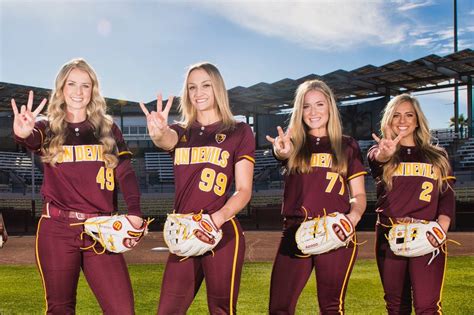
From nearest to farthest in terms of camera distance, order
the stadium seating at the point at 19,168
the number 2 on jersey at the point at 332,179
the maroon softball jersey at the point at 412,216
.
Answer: the number 2 on jersey at the point at 332,179
the maroon softball jersey at the point at 412,216
the stadium seating at the point at 19,168

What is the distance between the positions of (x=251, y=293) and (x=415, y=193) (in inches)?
209

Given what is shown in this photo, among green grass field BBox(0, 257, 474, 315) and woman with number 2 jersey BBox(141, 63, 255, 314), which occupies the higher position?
woman with number 2 jersey BBox(141, 63, 255, 314)

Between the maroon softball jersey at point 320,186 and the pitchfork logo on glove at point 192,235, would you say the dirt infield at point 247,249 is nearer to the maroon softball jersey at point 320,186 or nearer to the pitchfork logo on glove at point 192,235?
the maroon softball jersey at point 320,186

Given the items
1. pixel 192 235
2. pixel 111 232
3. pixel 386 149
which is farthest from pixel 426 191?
pixel 111 232

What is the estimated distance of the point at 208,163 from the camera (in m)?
3.57

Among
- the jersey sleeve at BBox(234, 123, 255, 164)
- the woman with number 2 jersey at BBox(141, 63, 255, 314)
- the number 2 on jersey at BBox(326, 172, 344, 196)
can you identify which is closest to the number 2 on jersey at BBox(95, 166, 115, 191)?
the woman with number 2 jersey at BBox(141, 63, 255, 314)

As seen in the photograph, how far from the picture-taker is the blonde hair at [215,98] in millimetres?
3621

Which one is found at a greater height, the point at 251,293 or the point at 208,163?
the point at 208,163

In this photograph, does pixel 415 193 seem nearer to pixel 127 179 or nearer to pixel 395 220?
pixel 395 220

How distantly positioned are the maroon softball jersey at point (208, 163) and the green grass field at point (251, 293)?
429 cm

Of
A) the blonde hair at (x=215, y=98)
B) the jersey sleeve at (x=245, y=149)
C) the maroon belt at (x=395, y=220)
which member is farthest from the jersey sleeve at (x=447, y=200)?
the blonde hair at (x=215, y=98)

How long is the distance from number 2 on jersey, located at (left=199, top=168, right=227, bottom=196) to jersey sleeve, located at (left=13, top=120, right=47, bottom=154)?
43.9 inches

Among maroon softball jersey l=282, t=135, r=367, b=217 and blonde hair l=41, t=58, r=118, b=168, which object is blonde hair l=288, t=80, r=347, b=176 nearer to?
maroon softball jersey l=282, t=135, r=367, b=217

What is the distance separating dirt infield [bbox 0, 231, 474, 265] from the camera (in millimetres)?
14912
